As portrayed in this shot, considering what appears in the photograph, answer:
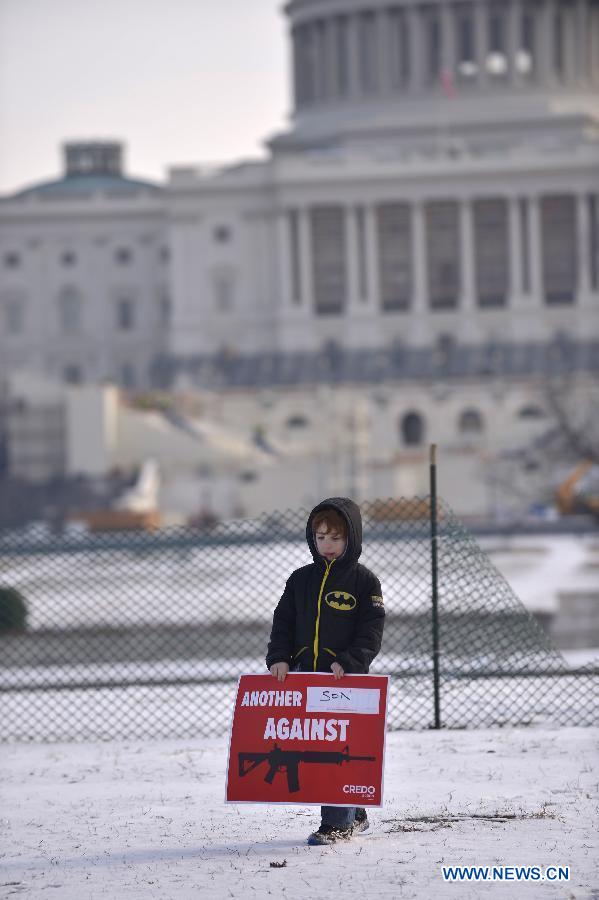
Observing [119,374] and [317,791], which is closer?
[317,791]

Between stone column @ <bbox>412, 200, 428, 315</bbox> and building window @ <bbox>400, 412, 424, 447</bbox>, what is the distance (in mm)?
21517

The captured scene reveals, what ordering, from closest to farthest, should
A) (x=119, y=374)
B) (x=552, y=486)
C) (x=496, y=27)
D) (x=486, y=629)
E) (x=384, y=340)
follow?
(x=486, y=629) < (x=552, y=486) < (x=384, y=340) < (x=119, y=374) < (x=496, y=27)

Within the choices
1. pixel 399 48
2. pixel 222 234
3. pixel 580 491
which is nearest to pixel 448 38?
pixel 399 48

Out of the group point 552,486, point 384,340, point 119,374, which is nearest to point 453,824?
point 552,486

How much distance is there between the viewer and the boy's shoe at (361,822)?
1750 cm

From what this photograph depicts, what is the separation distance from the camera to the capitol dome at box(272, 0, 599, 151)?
135 meters

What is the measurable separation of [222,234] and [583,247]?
16221 mm

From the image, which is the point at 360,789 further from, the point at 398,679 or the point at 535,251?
the point at 535,251

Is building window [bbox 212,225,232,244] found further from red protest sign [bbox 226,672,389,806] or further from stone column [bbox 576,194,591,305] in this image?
red protest sign [bbox 226,672,389,806]

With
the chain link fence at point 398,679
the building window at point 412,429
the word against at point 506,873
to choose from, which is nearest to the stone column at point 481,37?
the building window at point 412,429

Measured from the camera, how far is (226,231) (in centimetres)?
12606

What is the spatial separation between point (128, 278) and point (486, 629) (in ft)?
362

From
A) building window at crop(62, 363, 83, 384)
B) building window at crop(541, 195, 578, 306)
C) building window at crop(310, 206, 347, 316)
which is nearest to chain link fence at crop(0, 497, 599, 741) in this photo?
building window at crop(310, 206, 347, 316)

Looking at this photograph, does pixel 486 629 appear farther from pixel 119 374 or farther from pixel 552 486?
pixel 119 374
